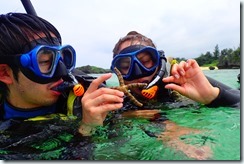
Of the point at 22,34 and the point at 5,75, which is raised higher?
the point at 22,34

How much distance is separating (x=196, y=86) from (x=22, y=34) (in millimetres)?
1395

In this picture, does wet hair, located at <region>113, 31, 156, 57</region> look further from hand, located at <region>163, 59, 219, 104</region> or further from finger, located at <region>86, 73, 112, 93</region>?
finger, located at <region>86, 73, 112, 93</region>

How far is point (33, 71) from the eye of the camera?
7.41 feet

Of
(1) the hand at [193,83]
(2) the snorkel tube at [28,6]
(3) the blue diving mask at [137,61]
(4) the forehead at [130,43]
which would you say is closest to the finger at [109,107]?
(1) the hand at [193,83]

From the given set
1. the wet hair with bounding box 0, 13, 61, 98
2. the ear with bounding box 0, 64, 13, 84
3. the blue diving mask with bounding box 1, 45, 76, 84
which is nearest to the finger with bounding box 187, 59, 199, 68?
the blue diving mask with bounding box 1, 45, 76, 84

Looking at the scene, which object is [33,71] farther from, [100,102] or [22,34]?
[100,102]

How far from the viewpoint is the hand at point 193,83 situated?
7.39ft

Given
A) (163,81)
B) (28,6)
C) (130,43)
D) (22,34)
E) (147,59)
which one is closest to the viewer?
(22,34)

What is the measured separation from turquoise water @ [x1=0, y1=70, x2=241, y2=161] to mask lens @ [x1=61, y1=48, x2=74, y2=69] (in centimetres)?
50

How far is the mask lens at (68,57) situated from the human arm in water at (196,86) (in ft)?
2.67

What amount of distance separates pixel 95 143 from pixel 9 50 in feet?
3.57

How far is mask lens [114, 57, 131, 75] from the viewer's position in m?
2.82

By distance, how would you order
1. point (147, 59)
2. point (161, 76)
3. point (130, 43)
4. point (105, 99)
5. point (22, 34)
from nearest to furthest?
point (105, 99)
point (22, 34)
point (161, 76)
point (147, 59)
point (130, 43)

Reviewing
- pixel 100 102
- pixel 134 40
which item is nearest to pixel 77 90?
pixel 100 102
